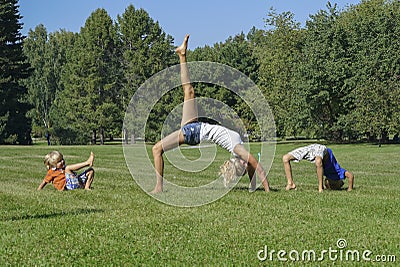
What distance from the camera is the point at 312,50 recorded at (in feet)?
171

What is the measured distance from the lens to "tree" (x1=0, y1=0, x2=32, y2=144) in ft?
194

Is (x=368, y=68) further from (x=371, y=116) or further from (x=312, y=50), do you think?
(x=312, y=50)

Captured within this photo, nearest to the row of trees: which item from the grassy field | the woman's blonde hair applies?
the woman's blonde hair

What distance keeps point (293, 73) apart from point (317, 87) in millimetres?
5091

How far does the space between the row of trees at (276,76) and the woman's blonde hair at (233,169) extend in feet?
96.7

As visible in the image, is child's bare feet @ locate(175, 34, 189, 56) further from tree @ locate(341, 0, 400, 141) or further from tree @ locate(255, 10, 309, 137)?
→ tree @ locate(255, 10, 309, 137)

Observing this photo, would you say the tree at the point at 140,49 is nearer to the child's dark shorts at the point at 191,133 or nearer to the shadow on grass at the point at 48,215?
the child's dark shorts at the point at 191,133

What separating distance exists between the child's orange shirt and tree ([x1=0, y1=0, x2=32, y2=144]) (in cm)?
4914

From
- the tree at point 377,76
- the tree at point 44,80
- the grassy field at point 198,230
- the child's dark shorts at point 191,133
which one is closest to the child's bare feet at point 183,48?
the child's dark shorts at point 191,133

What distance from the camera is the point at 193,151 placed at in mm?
23688

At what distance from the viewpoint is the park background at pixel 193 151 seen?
6434 millimetres

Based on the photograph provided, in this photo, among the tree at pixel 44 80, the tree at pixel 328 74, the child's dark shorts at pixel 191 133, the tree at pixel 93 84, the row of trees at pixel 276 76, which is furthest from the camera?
the tree at pixel 44 80

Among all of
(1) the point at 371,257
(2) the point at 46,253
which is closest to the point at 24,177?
(2) the point at 46,253

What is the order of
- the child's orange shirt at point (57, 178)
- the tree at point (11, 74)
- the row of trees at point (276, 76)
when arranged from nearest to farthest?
1. the child's orange shirt at point (57, 178)
2. the row of trees at point (276, 76)
3. the tree at point (11, 74)
